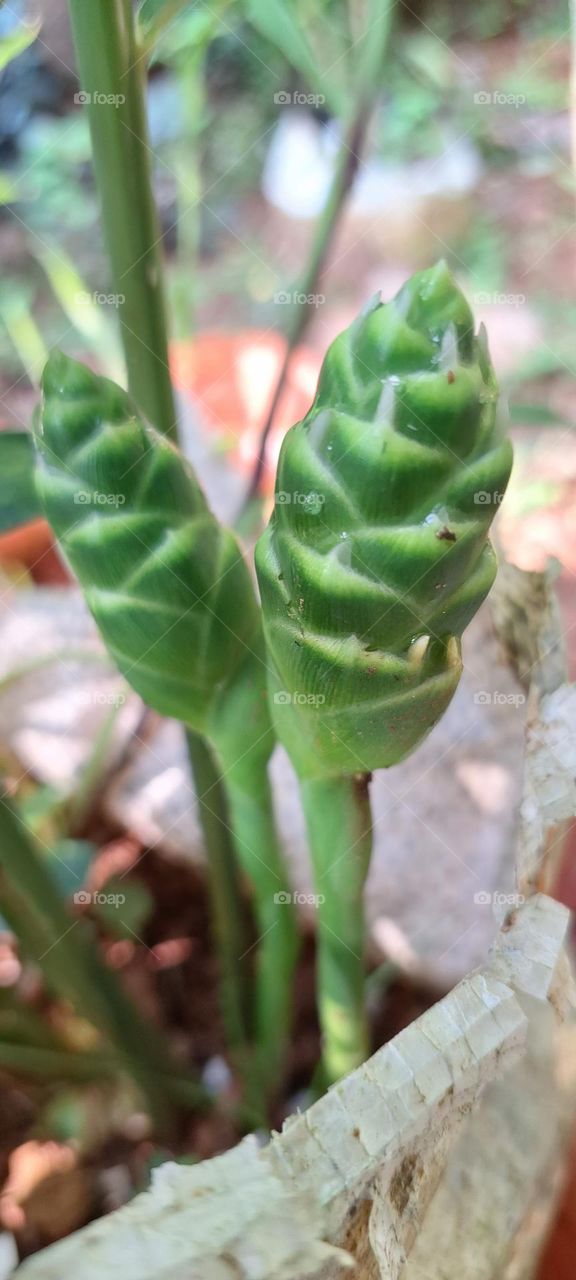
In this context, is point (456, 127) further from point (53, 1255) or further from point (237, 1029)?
point (53, 1255)

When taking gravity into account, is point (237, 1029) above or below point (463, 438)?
below

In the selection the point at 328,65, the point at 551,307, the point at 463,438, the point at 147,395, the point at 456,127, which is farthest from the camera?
the point at 456,127

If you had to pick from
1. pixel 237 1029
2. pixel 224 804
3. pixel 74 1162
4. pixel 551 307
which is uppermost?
pixel 551 307

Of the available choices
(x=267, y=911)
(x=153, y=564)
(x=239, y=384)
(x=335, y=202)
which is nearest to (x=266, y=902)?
(x=267, y=911)

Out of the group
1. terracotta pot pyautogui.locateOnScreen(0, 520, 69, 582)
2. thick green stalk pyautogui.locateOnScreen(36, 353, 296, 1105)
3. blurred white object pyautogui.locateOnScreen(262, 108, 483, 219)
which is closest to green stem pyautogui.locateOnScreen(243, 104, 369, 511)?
thick green stalk pyautogui.locateOnScreen(36, 353, 296, 1105)

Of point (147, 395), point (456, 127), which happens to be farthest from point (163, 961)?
point (456, 127)

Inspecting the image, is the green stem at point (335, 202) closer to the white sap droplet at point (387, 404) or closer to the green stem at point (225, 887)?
the green stem at point (225, 887)

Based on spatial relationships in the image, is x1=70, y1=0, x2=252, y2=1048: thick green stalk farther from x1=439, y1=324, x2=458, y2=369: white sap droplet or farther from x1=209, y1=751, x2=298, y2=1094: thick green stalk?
x1=439, y1=324, x2=458, y2=369: white sap droplet

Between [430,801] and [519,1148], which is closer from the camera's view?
[519,1148]
